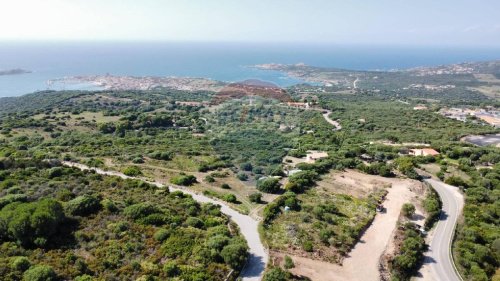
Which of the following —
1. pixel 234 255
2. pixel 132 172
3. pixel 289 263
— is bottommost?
pixel 132 172

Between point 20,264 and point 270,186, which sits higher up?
point 20,264

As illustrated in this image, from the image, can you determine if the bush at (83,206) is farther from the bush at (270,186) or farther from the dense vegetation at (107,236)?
the bush at (270,186)

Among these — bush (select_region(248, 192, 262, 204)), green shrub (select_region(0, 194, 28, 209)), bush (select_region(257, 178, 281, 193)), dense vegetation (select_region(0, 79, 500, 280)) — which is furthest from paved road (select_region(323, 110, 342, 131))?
green shrub (select_region(0, 194, 28, 209))

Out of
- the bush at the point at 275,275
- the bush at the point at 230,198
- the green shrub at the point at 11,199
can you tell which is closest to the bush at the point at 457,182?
the bush at the point at 230,198

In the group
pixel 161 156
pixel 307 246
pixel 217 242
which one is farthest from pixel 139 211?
pixel 161 156

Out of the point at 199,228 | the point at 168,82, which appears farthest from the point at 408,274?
the point at 168,82

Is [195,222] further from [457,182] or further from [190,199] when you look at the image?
[457,182]

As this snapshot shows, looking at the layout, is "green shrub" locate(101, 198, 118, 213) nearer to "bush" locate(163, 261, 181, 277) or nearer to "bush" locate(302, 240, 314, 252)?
"bush" locate(163, 261, 181, 277)
